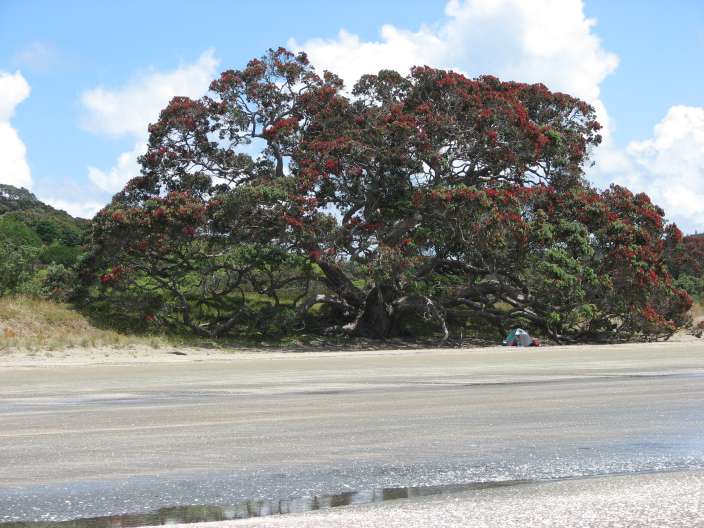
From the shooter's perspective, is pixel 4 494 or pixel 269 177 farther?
pixel 269 177

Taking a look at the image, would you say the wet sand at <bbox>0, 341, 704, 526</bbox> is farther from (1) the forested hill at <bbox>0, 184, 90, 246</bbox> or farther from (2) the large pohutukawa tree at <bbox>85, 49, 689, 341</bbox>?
(1) the forested hill at <bbox>0, 184, 90, 246</bbox>

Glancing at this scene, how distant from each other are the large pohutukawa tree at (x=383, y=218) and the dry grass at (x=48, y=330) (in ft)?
7.19

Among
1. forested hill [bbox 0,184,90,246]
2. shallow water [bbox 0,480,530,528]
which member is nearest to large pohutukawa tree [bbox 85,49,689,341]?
forested hill [bbox 0,184,90,246]

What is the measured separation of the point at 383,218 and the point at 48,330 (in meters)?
12.2

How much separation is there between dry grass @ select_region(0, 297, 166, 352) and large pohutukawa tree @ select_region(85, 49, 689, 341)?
2192 millimetres

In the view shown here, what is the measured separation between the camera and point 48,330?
88.7ft

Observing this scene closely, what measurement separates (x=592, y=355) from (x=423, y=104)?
35.8 ft

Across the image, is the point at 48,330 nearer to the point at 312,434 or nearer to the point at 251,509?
the point at 312,434

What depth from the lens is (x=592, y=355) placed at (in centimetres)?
2594

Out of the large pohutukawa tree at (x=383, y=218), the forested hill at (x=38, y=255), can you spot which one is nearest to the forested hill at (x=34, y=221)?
the forested hill at (x=38, y=255)

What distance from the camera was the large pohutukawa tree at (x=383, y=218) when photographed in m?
29.2

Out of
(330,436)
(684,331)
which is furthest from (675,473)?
(684,331)

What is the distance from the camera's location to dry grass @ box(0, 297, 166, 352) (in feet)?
80.5

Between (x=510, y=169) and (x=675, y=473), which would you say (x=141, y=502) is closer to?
(x=675, y=473)
